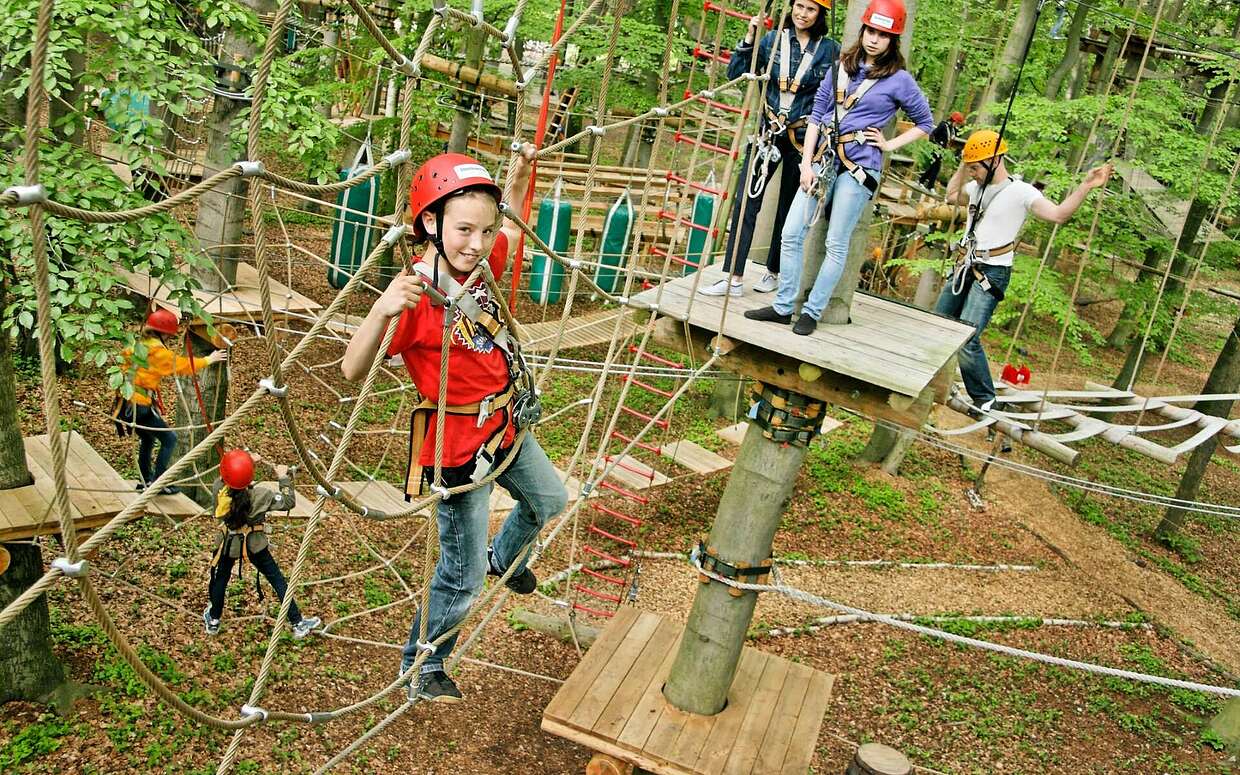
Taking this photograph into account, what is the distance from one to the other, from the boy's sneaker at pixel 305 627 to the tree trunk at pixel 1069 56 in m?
8.97

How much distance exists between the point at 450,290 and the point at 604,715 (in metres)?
2.52

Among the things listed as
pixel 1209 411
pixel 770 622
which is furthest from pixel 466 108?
pixel 1209 411

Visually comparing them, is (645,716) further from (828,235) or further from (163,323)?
(163,323)

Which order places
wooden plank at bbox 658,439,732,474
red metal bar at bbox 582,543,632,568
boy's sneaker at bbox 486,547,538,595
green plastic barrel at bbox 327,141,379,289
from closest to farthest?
1. boy's sneaker at bbox 486,547,538,595
2. red metal bar at bbox 582,543,632,568
3. wooden plank at bbox 658,439,732,474
4. green plastic barrel at bbox 327,141,379,289

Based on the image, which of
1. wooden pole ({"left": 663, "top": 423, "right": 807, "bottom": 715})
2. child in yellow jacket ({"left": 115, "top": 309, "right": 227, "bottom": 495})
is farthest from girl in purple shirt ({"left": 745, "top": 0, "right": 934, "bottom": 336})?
child in yellow jacket ({"left": 115, "top": 309, "right": 227, "bottom": 495})

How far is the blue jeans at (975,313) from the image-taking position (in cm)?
481

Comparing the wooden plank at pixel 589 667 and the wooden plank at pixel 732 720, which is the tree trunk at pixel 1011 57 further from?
the wooden plank at pixel 589 667

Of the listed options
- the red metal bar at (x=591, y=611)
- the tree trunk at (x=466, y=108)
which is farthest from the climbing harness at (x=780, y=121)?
the tree trunk at (x=466, y=108)

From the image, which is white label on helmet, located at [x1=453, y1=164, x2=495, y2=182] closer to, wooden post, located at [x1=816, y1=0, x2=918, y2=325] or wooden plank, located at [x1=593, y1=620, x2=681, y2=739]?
wooden post, located at [x1=816, y1=0, x2=918, y2=325]

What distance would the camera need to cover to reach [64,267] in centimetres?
354

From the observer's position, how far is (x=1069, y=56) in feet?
35.7

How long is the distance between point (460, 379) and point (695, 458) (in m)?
5.31

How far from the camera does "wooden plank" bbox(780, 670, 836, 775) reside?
Answer: 4.22 metres

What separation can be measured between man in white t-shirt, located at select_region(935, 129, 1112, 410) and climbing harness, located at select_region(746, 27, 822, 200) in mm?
1076
